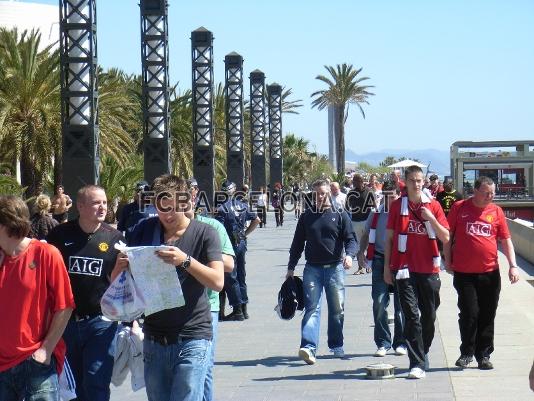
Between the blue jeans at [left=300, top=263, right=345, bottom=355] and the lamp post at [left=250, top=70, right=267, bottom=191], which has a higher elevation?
the lamp post at [left=250, top=70, right=267, bottom=191]

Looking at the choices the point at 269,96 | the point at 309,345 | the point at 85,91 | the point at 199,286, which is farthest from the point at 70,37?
the point at 269,96

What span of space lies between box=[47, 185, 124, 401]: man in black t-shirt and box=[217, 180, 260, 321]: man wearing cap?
648 centimetres

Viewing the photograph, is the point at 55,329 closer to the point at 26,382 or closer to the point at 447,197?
the point at 26,382

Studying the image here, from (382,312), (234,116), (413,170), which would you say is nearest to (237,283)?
(382,312)

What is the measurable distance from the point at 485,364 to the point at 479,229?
1.24 m

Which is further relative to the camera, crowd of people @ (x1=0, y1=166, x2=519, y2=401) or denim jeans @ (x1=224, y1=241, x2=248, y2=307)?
denim jeans @ (x1=224, y1=241, x2=248, y2=307)

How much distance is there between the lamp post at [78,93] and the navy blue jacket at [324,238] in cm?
978

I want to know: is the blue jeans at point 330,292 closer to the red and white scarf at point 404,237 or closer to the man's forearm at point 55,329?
the red and white scarf at point 404,237

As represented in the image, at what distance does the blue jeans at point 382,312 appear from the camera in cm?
1041

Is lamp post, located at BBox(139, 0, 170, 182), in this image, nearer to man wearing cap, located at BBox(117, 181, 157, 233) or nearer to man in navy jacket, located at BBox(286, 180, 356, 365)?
man wearing cap, located at BBox(117, 181, 157, 233)

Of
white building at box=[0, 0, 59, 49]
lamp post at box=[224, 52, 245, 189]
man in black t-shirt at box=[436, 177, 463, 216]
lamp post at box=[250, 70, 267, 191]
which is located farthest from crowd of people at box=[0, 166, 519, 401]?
white building at box=[0, 0, 59, 49]

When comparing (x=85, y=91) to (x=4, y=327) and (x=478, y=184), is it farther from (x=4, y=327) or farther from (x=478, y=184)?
(x=4, y=327)

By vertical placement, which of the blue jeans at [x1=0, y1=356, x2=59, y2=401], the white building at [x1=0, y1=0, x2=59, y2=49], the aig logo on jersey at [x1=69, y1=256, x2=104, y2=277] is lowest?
the blue jeans at [x1=0, y1=356, x2=59, y2=401]

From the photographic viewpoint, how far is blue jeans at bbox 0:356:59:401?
5184mm
